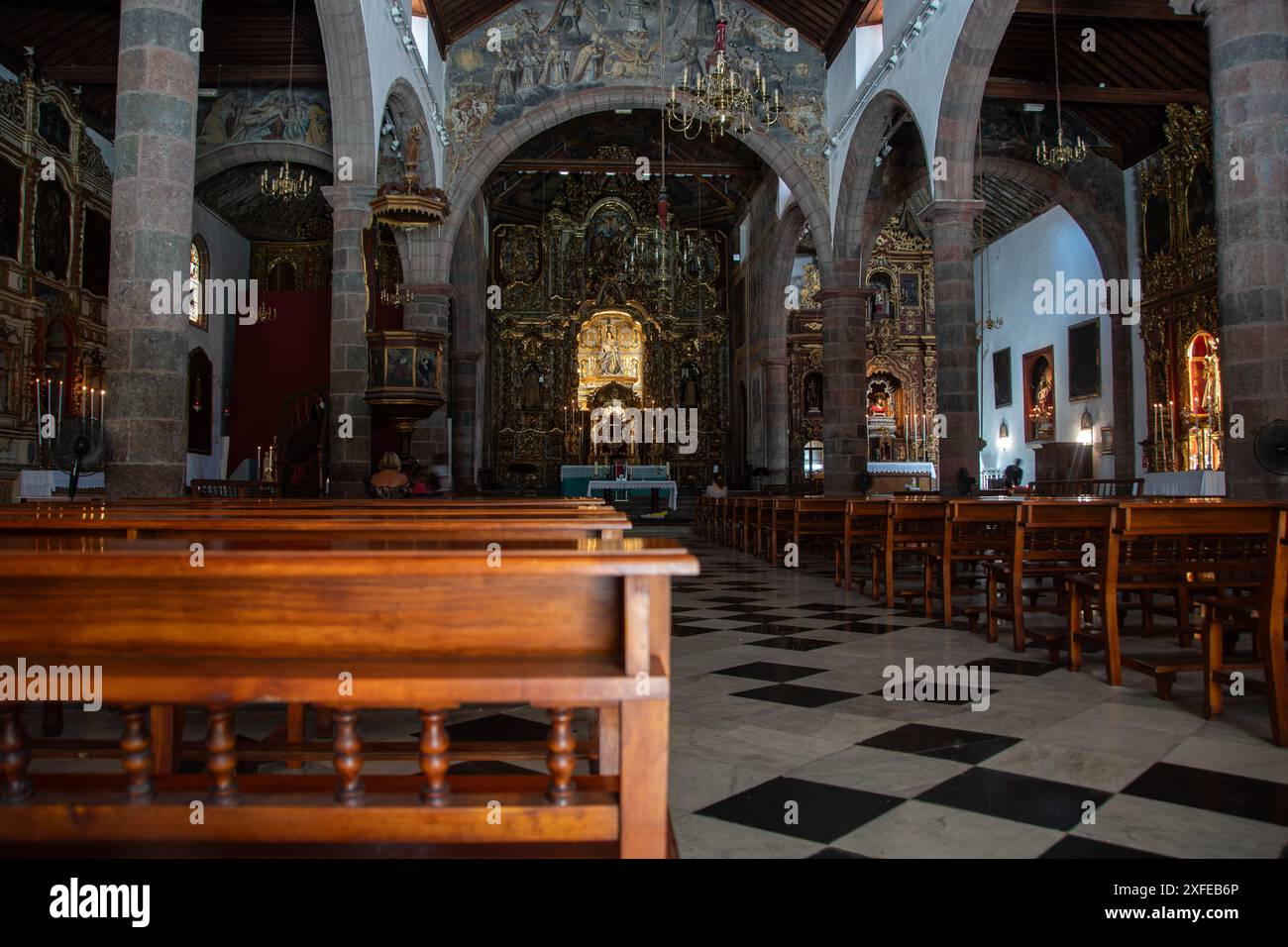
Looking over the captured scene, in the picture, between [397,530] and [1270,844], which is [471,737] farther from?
[1270,844]

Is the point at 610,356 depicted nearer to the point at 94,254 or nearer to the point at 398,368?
the point at 94,254

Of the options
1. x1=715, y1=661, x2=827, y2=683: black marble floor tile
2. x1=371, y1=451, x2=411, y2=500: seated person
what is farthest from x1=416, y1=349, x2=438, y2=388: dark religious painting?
x1=715, y1=661, x2=827, y2=683: black marble floor tile

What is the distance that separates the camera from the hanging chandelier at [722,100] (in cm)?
1077

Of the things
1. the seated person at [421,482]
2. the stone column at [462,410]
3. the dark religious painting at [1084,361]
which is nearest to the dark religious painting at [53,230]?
the seated person at [421,482]

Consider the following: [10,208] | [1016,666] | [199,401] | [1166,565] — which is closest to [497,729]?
[1016,666]

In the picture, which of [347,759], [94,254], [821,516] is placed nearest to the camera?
[347,759]

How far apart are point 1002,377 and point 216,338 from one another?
19295 mm

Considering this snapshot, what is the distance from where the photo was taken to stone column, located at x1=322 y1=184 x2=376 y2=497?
10438 mm

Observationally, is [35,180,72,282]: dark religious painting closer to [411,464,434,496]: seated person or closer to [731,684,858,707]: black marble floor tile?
[411,464,434,496]: seated person

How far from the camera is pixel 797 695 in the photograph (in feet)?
12.5

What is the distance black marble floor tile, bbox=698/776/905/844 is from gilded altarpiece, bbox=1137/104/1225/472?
14794 millimetres
